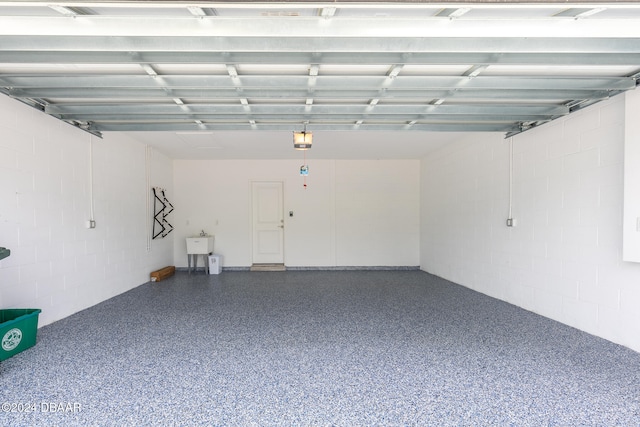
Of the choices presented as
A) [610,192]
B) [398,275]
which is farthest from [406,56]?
[398,275]

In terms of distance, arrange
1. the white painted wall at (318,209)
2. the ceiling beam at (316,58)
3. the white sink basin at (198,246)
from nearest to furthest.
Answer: the ceiling beam at (316,58), the white sink basin at (198,246), the white painted wall at (318,209)

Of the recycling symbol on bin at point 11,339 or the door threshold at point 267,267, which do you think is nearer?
the recycling symbol on bin at point 11,339

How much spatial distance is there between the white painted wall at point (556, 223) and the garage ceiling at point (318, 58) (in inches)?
15.4

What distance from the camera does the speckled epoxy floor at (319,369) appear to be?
2.10 metres

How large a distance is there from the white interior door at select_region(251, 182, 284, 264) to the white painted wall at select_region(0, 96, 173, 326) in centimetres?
250

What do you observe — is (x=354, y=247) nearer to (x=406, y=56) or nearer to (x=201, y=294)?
(x=201, y=294)

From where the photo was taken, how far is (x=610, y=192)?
10.8ft

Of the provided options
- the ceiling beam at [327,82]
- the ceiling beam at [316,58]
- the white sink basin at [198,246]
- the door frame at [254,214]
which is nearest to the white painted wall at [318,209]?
the door frame at [254,214]

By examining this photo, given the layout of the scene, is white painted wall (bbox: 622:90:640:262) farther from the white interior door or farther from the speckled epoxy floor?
the white interior door

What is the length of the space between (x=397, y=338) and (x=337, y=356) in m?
0.75

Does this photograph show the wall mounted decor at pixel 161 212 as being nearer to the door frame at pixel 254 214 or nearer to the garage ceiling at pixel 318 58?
the door frame at pixel 254 214

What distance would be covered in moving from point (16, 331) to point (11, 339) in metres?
0.07

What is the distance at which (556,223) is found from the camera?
3957mm

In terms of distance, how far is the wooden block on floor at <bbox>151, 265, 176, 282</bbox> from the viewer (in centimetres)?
655
